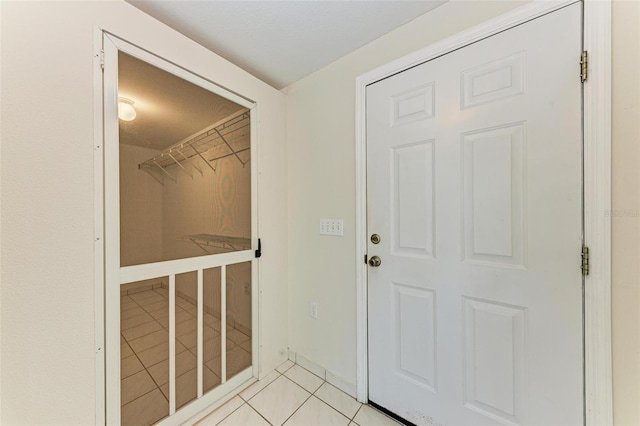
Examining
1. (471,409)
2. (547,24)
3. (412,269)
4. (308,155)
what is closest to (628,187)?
(547,24)

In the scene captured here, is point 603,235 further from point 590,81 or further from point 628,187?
point 590,81

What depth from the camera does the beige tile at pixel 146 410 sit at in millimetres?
1130

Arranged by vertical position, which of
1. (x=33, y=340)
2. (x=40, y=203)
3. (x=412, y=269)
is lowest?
(x=33, y=340)

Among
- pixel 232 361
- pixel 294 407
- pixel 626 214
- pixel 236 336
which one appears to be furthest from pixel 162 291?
pixel 626 214

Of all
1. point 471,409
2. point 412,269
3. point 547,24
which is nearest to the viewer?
point 547,24

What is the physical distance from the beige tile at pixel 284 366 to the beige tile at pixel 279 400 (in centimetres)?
11

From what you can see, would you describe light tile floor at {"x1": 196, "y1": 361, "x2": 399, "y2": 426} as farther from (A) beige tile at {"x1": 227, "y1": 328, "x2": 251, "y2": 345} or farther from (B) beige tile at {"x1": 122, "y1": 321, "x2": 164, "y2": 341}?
(B) beige tile at {"x1": 122, "y1": 321, "x2": 164, "y2": 341}

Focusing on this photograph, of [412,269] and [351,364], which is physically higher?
[412,269]

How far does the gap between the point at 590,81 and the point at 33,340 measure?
7.87 ft

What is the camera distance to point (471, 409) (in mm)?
1131

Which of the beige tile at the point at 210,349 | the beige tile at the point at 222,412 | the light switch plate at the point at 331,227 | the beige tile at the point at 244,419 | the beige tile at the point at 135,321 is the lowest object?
the beige tile at the point at 222,412

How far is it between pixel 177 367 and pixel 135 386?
201mm

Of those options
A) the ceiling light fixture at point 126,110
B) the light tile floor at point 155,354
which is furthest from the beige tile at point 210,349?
the ceiling light fixture at point 126,110

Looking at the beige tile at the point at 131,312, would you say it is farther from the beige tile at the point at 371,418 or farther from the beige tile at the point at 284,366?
the beige tile at the point at 371,418
